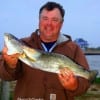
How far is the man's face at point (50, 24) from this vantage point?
5098 millimetres

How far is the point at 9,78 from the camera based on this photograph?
203 inches

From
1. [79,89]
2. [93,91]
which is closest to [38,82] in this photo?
[79,89]

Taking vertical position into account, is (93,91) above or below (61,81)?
below

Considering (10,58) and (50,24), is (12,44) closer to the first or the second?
Result: (10,58)

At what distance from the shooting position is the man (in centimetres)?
509

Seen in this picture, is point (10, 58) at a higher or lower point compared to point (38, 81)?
higher

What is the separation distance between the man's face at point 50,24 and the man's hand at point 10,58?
0.47 meters

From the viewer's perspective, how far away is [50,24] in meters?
A: 5.09

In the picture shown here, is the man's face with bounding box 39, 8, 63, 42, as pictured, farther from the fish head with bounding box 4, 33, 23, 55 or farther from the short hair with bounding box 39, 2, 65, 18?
the fish head with bounding box 4, 33, 23, 55

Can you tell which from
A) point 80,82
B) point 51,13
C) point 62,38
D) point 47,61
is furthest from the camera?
point 62,38

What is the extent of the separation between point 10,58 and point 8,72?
308 millimetres

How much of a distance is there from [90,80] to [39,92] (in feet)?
→ 1.93

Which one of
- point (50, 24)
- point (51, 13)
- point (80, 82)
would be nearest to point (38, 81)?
point (80, 82)

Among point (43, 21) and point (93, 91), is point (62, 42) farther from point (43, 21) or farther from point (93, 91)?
point (93, 91)
